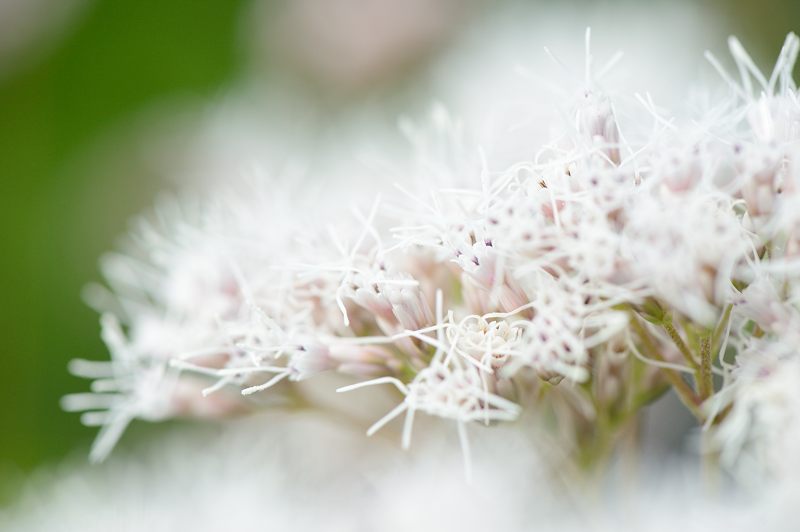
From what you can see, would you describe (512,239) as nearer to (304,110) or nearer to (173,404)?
(173,404)

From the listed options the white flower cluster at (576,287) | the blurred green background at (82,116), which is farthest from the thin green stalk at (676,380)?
the blurred green background at (82,116)

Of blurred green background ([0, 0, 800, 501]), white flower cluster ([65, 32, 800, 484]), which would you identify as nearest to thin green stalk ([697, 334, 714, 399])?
white flower cluster ([65, 32, 800, 484])

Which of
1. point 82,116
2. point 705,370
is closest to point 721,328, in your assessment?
point 705,370

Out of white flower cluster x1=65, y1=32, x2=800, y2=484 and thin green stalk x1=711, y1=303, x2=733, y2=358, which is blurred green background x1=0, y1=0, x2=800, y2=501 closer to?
white flower cluster x1=65, y1=32, x2=800, y2=484

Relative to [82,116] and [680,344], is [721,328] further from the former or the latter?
[82,116]

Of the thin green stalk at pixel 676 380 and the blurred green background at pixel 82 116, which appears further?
the blurred green background at pixel 82 116

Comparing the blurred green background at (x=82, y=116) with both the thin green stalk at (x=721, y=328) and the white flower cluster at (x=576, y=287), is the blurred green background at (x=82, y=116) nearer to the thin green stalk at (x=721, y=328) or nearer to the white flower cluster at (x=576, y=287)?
the white flower cluster at (x=576, y=287)
